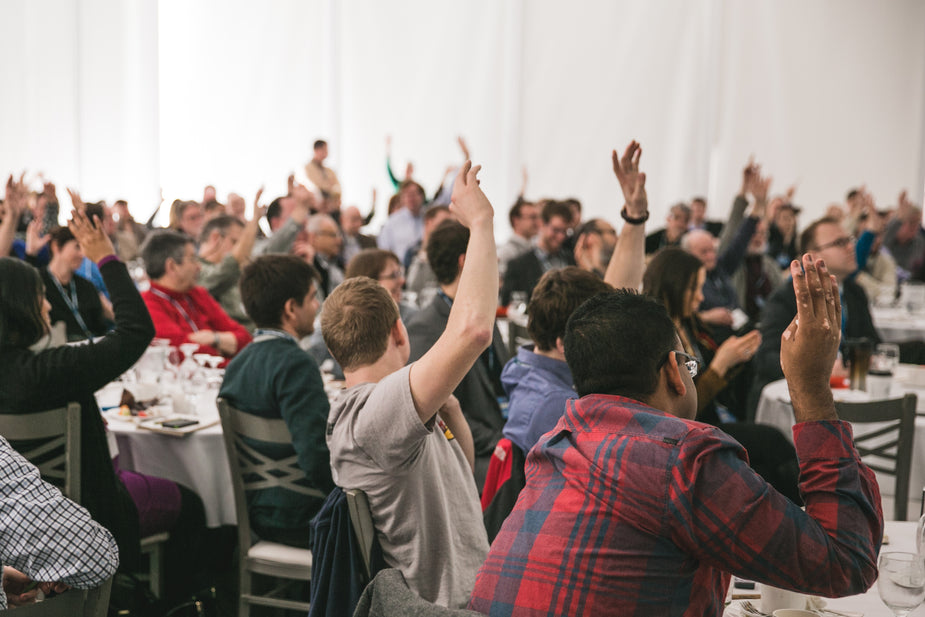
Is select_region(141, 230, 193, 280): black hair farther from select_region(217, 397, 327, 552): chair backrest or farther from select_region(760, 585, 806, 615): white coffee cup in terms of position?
select_region(760, 585, 806, 615): white coffee cup

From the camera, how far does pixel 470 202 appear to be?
175 centimetres

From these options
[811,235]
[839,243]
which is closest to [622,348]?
[839,243]

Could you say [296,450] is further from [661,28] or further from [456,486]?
[661,28]

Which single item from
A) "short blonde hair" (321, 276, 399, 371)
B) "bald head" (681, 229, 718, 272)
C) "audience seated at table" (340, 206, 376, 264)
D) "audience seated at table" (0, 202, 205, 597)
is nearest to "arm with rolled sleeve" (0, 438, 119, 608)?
"short blonde hair" (321, 276, 399, 371)

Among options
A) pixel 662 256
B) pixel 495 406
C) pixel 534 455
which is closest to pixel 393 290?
pixel 495 406

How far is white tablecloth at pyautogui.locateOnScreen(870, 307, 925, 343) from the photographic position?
6.30m

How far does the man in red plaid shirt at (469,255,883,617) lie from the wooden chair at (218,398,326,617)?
4.58ft

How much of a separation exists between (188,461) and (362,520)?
1.54m

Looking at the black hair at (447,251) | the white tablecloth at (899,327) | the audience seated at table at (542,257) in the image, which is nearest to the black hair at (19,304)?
the black hair at (447,251)

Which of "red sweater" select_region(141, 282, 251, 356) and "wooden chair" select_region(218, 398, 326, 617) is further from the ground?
"red sweater" select_region(141, 282, 251, 356)

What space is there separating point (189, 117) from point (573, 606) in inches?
448

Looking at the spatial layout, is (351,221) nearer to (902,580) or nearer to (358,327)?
(358,327)

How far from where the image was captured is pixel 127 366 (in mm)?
2775

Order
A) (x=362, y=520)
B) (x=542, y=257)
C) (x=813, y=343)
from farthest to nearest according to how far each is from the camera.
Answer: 1. (x=542, y=257)
2. (x=362, y=520)
3. (x=813, y=343)
